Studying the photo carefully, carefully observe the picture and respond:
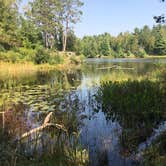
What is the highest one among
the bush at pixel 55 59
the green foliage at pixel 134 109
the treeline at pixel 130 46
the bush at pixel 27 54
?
the treeline at pixel 130 46

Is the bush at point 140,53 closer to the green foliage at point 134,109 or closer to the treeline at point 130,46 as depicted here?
the treeline at point 130,46

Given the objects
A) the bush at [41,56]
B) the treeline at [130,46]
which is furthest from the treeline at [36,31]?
the treeline at [130,46]

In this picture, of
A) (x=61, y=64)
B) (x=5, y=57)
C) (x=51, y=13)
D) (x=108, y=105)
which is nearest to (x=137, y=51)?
(x=51, y=13)

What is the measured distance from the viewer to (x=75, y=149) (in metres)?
5.70

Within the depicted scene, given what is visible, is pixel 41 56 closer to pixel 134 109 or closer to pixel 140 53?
pixel 134 109

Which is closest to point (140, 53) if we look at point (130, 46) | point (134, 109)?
point (130, 46)

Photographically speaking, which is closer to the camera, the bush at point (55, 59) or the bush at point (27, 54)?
the bush at point (27, 54)

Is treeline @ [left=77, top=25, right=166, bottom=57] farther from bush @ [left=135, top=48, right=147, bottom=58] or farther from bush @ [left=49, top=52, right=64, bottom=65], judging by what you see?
bush @ [left=49, top=52, right=64, bottom=65]

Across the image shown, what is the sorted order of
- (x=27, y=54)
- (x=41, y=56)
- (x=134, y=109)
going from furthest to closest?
(x=27, y=54) < (x=41, y=56) < (x=134, y=109)

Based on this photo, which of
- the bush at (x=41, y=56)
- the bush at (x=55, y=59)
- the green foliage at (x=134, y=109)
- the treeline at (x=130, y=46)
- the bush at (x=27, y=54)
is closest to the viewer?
the green foliage at (x=134, y=109)

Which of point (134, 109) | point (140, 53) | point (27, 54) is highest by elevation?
point (140, 53)

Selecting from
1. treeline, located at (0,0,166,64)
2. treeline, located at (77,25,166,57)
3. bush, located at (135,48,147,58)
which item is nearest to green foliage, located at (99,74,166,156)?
treeline, located at (0,0,166,64)

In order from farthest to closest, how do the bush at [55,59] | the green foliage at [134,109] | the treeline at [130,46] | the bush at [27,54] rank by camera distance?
the treeline at [130,46]
the bush at [55,59]
the bush at [27,54]
the green foliage at [134,109]

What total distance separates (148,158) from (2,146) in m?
2.92
